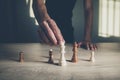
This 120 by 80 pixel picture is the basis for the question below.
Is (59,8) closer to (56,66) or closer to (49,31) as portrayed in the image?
(49,31)

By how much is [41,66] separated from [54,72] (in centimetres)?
34

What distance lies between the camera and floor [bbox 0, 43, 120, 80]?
125 inches

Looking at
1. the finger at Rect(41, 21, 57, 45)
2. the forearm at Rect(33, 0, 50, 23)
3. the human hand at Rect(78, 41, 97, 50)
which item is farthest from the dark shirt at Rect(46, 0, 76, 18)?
the finger at Rect(41, 21, 57, 45)

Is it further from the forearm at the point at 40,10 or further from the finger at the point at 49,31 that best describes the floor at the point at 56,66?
the forearm at the point at 40,10

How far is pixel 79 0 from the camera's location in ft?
18.4

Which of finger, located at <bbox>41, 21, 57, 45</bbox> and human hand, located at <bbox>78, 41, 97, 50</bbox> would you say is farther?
human hand, located at <bbox>78, 41, 97, 50</bbox>

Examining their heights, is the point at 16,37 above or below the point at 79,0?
below

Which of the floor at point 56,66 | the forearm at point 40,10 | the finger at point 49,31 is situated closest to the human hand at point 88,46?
the floor at point 56,66

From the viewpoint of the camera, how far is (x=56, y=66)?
3.65 m

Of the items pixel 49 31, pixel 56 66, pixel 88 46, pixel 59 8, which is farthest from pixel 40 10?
pixel 56 66

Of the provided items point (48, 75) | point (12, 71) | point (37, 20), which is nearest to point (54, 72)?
point (48, 75)

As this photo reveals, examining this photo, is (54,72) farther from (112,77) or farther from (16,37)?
(16,37)

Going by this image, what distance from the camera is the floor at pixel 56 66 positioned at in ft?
10.4

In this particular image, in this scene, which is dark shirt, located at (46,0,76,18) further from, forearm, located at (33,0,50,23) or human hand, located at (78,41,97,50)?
human hand, located at (78,41,97,50)
